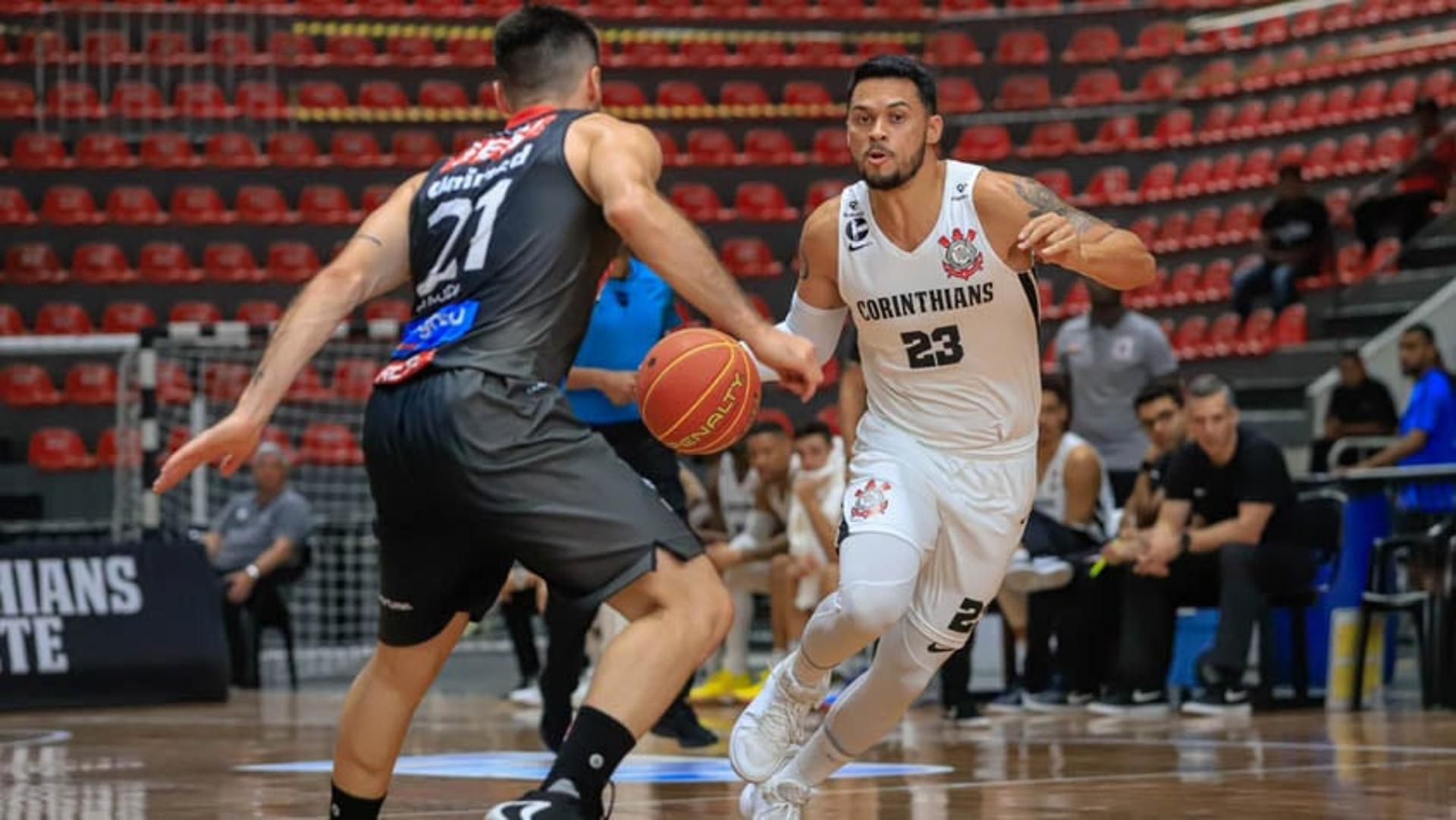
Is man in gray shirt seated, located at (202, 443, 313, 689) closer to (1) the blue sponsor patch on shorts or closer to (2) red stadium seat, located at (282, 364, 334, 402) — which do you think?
(2) red stadium seat, located at (282, 364, 334, 402)

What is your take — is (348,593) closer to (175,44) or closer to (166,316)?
(166,316)

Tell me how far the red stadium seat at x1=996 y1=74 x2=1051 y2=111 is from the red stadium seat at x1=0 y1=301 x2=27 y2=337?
10.8 m

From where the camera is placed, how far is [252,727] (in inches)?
404

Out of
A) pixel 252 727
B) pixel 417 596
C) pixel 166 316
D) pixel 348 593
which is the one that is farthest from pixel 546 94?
pixel 166 316

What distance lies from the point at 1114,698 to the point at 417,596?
678 cm

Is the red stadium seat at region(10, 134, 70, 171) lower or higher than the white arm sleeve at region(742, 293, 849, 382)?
higher

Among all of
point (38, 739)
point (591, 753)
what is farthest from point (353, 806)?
point (38, 739)

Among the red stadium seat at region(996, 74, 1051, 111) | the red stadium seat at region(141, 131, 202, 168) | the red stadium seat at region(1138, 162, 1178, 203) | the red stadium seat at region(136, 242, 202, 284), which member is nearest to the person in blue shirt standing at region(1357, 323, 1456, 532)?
the red stadium seat at region(1138, 162, 1178, 203)

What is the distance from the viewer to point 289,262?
70.9ft

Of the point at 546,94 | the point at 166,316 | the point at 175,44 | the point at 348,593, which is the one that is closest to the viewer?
the point at 546,94

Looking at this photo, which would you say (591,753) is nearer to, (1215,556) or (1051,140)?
(1215,556)

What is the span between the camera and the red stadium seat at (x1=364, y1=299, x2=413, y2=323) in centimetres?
2030

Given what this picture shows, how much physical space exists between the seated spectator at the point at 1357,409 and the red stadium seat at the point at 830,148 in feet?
30.0

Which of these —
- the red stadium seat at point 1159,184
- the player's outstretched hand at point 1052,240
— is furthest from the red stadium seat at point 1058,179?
the player's outstretched hand at point 1052,240
